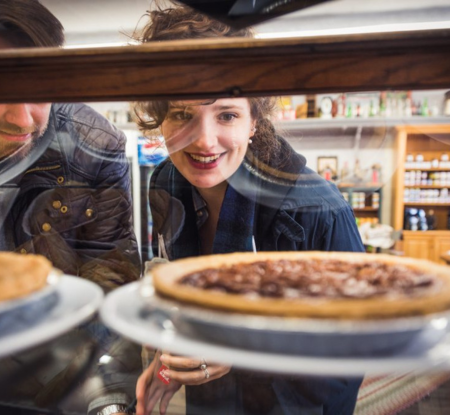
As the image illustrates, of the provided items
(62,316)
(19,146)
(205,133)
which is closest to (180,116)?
(205,133)

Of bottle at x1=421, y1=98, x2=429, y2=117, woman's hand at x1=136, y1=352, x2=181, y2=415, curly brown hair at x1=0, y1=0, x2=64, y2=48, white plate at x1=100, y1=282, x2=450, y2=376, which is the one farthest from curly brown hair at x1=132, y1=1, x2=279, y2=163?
woman's hand at x1=136, y1=352, x2=181, y2=415

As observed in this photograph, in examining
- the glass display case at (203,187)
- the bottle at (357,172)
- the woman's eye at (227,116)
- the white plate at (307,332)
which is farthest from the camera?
the bottle at (357,172)

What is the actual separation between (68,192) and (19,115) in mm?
235

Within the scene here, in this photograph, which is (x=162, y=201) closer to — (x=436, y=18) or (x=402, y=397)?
(x=402, y=397)

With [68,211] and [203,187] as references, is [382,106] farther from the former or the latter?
[68,211]

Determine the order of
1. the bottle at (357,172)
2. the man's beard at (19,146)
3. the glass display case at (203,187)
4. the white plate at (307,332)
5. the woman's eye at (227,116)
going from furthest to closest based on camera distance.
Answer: the bottle at (357,172)
the man's beard at (19,146)
the woman's eye at (227,116)
the glass display case at (203,187)
the white plate at (307,332)

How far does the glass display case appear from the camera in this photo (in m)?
0.79

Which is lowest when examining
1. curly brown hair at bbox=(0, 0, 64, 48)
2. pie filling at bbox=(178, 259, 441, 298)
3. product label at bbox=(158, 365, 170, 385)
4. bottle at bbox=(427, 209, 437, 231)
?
product label at bbox=(158, 365, 170, 385)

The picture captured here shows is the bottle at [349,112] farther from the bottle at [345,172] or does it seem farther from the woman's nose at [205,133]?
the woman's nose at [205,133]

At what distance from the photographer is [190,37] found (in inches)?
44.6

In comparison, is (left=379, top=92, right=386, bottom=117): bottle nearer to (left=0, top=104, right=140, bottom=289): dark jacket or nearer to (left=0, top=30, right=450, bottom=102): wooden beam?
(left=0, top=30, right=450, bottom=102): wooden beam

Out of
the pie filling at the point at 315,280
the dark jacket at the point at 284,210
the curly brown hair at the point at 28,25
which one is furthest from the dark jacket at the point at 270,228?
the curly brown hair at the point at 28,25

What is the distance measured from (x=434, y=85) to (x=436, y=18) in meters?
1.32

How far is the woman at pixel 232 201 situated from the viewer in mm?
1056
